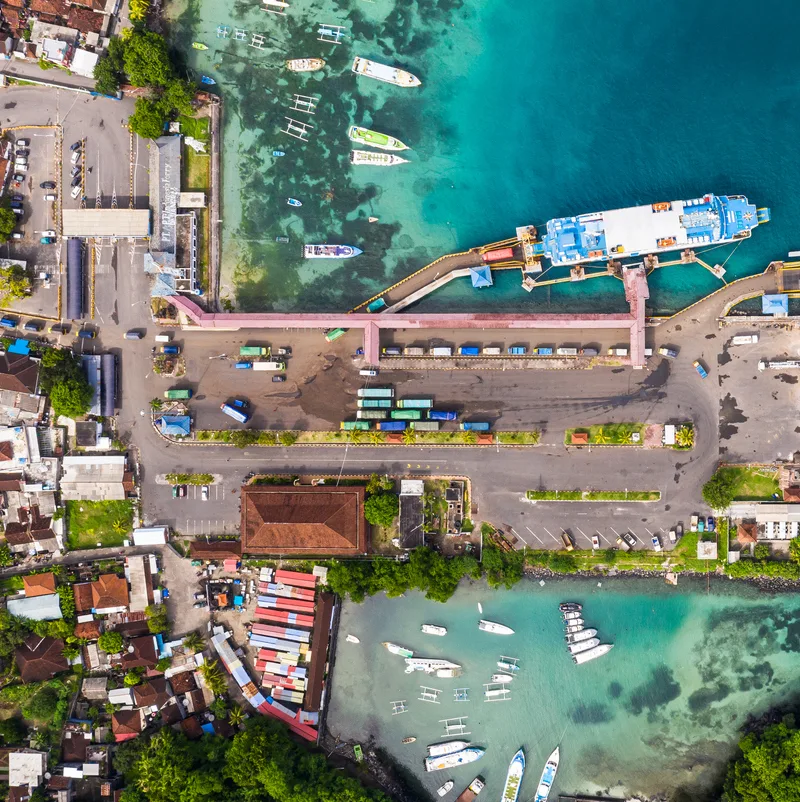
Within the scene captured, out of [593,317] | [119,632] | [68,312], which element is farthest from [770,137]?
[119,632]

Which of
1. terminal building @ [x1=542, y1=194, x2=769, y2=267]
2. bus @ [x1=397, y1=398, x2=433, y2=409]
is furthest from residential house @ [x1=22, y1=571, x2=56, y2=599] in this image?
terminal building @ [x1=542, y1=194, x2=769, y2=267]

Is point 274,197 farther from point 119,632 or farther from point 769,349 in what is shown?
point 769,349

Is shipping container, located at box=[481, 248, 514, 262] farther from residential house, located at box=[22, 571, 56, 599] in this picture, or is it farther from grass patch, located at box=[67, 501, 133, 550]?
residential house, located at box=[22, 571, 56, 599]

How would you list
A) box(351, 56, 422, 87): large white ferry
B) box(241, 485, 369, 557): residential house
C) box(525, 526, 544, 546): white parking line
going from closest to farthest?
box(241, 485, 369, 557): residential house < box(351, 56, 422, 87): large white ferry < box(525, 526, 544, 546): white parking line

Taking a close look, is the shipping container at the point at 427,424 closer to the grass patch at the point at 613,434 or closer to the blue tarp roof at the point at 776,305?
the grass patch at the point at 613,434

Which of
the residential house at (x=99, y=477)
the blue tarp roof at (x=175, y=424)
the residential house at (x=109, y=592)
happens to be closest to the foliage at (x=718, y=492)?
the blue tarp roof at (x=175, y=424)
